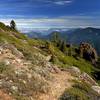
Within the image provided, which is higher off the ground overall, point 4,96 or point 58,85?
point 4,96

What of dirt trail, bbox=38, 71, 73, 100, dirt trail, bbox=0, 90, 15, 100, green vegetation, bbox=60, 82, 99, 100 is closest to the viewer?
dirt trail, bbox=0, 90, 15, 100

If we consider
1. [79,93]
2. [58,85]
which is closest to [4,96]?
[58,85]

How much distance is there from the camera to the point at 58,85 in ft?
148

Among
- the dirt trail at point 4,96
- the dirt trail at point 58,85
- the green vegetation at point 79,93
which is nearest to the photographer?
the dirt trail at point 4,96

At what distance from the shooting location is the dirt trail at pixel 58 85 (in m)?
40.3

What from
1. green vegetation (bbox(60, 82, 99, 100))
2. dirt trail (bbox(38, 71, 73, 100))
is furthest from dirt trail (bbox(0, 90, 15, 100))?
green vegetation (bbox(60, 82, 99, 100))

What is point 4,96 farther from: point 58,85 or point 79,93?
point 79,93

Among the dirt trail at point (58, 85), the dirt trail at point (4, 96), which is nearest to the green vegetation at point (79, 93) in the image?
the dirt trail at point (58, 85)

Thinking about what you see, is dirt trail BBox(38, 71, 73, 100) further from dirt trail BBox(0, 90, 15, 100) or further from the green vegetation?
dirt trail BBox(0, 90, 15, 100)

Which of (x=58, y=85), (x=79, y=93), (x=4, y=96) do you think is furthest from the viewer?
(x=58, y=85)

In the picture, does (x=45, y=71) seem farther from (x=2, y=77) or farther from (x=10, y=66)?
(x=2, y=77)

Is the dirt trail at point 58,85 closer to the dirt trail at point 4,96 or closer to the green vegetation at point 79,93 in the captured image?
the green vegetation at point 79,93

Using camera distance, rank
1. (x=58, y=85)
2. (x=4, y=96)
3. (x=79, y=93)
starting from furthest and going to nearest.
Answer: (x=58, y=85), (x=79, y=93), (x=4, y=96)

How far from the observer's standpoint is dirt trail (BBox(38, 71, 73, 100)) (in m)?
40.3
